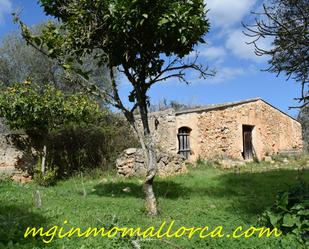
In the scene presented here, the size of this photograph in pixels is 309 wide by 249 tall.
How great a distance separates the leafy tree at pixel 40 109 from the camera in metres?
11.8

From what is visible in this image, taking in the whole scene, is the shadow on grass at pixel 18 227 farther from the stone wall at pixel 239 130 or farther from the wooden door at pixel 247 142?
the wooden door at pixel 247 142

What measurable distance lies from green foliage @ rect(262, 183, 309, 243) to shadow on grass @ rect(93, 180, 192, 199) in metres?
3.38

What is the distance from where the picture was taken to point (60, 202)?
7637 millimetres

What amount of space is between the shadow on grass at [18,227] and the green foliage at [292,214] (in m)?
3.33

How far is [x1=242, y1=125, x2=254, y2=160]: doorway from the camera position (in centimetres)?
2008

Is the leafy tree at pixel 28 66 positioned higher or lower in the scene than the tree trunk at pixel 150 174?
higher

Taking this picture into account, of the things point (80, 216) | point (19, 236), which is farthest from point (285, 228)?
point (19, 236)

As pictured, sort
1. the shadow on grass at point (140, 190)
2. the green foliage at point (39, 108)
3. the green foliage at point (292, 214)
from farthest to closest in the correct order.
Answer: the green foliage at point (39, 108), the shadow on grass at point (140, 190), the green foliage at point (292, 214)

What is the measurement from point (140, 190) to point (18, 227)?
5082 mm

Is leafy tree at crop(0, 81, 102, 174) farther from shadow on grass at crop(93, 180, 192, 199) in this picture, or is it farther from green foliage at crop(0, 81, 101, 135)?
shadow on grass at crop(93, 180, 192, 199)

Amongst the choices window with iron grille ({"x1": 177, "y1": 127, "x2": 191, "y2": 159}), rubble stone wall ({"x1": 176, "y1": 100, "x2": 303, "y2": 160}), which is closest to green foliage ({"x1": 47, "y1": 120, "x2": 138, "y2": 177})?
window with iron grille ({"x1": 177, "y1": 127, "x2": 191, "y2": 159})

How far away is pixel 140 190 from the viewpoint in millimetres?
10023

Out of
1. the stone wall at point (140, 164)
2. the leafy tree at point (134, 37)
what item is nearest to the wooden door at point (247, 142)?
the stone wall at point (140, 164)

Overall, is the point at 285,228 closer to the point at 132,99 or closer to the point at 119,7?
the point at 132,99
